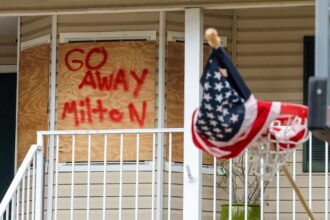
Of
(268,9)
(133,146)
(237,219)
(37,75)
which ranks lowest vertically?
(237,219)

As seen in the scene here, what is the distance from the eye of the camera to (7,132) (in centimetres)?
1198

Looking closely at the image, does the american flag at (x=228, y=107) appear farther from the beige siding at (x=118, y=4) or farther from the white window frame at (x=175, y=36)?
the white window frame at (x=175, y=36)

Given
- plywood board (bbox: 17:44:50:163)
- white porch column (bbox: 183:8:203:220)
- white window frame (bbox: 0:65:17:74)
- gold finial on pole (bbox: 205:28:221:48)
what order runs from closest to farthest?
1. gold finial on pole (bbox: 205:28:221:48)
2. white porch column (bbox: 183:8:203:220)
3. plywood board (bbox: 17:44:50:163)
4. white window frame (bbox: 0:65:17:74)

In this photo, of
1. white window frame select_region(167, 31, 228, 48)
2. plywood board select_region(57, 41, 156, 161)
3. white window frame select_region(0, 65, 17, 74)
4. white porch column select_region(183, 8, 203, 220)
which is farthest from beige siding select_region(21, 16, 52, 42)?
white porch column select_region(183, 8, 203, 220)

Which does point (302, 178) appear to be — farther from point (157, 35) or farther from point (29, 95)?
point (29, 95)

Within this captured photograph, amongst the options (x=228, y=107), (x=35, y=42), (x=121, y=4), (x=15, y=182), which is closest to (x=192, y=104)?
(x=121, y=4)

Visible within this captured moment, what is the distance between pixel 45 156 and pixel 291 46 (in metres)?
2.68

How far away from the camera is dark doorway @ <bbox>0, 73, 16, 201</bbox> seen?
39.2 feet

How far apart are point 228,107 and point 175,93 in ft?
14.2

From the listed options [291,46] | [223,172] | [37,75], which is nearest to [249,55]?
[291,46]

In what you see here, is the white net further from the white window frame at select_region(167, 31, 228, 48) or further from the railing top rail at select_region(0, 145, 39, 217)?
the white window frame at select_region(167, 31, 228, 48)

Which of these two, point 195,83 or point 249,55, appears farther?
point 249,55

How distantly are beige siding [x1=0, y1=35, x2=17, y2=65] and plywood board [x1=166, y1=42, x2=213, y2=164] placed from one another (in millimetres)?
2164

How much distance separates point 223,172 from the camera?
34.1 feet
